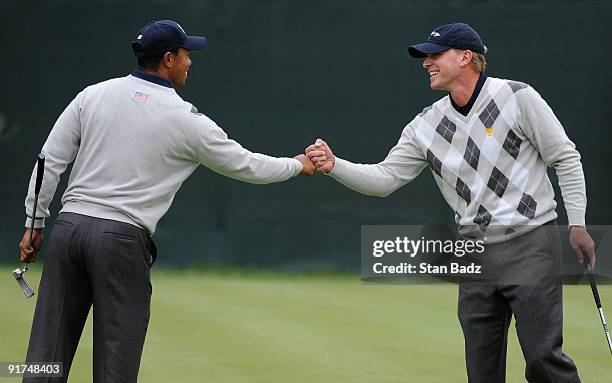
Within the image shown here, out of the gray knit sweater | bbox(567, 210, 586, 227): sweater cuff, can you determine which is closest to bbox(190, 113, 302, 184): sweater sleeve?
the gray knit sweater

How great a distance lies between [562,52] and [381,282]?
288 centimetres

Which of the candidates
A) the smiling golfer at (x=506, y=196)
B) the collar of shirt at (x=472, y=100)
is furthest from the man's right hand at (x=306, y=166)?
the collar of shirt at (x=472, y=100)

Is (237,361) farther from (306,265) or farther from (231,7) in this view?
(231,7)

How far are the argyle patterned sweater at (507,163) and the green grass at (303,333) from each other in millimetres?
1970

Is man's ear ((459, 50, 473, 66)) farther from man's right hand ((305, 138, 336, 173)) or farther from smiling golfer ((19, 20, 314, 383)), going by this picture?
smiling golfer ((19, 20, 314, 383))

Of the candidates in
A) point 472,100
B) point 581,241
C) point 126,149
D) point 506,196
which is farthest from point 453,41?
point 126,149

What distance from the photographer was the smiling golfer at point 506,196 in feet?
15.5

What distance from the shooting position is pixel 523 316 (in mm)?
4715

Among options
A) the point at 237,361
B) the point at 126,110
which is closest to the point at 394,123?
the point at 237,361

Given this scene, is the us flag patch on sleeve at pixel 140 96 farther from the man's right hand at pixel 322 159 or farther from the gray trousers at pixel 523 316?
the gray trousers at pixel 523 316

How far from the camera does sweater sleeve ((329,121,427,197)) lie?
17.7ft

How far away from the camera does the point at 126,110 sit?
4555mm

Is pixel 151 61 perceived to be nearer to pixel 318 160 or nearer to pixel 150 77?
pixel 150 77

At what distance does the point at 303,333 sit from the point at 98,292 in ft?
12.6
